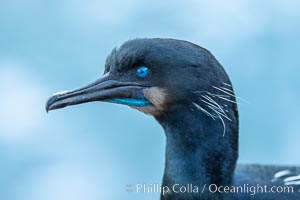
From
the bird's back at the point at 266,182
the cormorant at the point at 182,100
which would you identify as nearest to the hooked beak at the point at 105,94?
the cormorant at the point at 182,100

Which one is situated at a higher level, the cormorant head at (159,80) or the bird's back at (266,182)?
the cormorant head at (159,80)

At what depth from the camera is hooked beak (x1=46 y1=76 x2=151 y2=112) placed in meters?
2.18

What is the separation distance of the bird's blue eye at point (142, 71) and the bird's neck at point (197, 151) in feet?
0.41

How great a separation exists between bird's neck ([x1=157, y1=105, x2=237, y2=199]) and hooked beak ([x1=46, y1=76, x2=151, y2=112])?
9 cm

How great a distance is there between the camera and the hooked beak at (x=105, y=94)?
2182 mm

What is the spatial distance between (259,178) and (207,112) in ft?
1.40

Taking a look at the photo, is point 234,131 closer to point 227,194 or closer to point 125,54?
point 227,194

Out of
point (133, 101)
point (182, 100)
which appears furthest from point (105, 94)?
point (182, 100)

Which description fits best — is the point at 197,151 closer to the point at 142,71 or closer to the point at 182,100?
the point at 182,100

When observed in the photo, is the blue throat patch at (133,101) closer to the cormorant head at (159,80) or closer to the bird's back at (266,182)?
the cormorant head at (159,80)

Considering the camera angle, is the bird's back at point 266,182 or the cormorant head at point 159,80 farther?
the bird's back at point 266,182

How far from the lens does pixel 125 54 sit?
7.09 feet

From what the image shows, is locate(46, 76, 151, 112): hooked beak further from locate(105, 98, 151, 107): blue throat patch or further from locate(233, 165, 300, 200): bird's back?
locate(233, 165, 300, 200): bird's back

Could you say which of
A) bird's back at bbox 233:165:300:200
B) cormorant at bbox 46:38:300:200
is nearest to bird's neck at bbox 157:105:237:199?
cormorant at bbox 46:38:300:200
